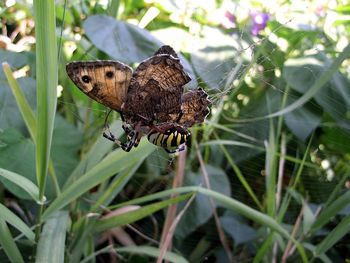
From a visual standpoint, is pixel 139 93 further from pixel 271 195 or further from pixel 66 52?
pixel 66 52

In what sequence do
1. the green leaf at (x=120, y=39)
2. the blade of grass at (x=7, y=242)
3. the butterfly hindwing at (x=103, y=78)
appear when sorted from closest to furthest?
the butterfly hindwing at (x=103, y=78) → the blade of grass at (x=7, y=242) → the green leaf at (x=120, y=39)

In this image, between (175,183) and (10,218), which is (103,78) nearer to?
(10,218)

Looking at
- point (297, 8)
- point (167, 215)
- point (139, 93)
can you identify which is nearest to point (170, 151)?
point (139, 93)

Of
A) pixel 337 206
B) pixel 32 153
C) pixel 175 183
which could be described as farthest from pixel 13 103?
pixel 337 206

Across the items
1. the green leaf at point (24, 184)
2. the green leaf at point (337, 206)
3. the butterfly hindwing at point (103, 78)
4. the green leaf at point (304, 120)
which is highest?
the butterfly hindwing at point (103, 78)

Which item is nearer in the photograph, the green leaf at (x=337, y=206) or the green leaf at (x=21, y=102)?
the green leaf at (x=21, y=102)

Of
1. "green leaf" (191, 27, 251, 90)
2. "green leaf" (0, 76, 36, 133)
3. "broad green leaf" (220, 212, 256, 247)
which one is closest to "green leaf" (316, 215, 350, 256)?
"broad green leaf" (220, 212, 256, 247)

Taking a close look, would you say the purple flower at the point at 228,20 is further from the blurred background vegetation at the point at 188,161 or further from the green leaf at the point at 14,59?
the green leaf at the point at 14,59

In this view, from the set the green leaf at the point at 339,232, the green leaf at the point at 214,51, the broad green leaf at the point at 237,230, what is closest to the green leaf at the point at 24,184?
the green leaf at the point at 214,51
